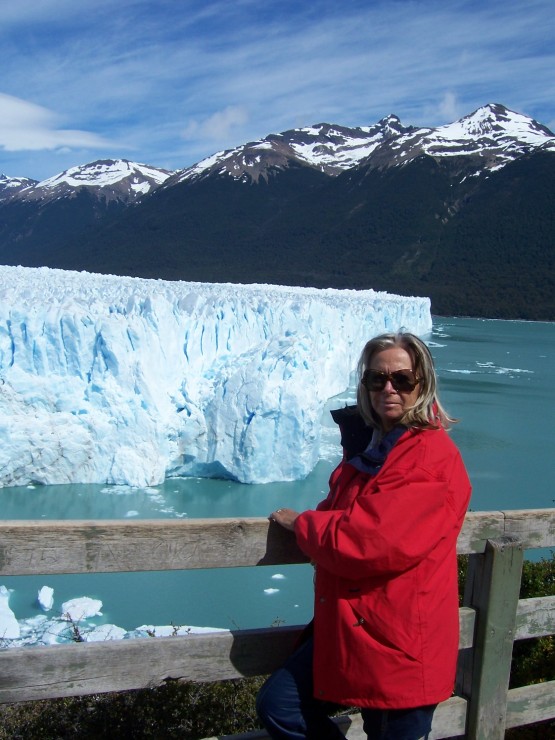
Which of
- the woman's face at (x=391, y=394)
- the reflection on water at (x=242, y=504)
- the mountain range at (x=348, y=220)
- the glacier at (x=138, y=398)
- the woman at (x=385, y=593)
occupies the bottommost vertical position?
the reflection on water at (x=242, y=504)

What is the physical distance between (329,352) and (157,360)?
4158mm

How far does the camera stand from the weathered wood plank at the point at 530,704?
1.36m

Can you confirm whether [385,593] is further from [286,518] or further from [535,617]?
[535,617]

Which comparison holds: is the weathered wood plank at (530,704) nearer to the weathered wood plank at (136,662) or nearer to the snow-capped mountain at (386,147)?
the weathered wood plank at (136,662)

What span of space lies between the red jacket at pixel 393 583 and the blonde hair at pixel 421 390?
4 centimetres

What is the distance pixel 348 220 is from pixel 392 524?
59.9 metres

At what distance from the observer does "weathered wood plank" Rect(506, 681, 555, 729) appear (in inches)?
53.6

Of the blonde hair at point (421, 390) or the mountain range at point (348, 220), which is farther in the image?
the mountain range at point (348, 220)

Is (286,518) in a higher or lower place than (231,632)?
higher

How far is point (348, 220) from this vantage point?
2334 inches

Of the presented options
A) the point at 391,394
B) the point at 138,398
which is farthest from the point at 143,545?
the point at 138,398

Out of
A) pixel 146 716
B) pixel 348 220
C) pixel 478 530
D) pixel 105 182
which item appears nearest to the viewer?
pixel 478 530

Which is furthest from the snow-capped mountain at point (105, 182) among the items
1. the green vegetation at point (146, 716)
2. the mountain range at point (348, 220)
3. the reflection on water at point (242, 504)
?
the green vegetation at point (146, 716)

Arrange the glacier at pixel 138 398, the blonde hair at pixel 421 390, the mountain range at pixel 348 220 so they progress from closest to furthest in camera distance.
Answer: the blonde hair at pixel 421 390 < the glacier at pixel 138 398 < the mountain range at pixel 348 220
